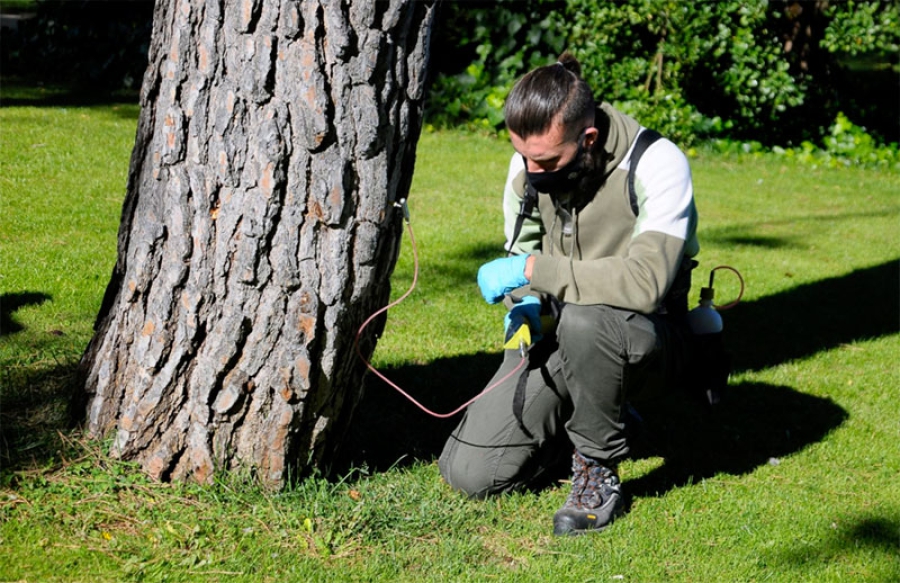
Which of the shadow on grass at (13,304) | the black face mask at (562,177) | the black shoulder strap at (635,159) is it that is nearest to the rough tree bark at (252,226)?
the black face mask at (562,177)

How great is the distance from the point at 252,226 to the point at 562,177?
99cm

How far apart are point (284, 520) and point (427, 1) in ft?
5.13

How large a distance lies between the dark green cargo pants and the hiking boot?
0.05 m

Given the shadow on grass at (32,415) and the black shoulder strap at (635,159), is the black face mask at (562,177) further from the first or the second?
the shadow on grass at (32,415)

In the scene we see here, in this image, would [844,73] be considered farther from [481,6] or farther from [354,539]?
[354,539]

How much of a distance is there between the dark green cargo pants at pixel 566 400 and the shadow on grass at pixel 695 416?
257 mm

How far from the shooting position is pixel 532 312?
339 centimetres

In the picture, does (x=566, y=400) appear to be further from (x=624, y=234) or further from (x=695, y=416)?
(x=695, y=416)

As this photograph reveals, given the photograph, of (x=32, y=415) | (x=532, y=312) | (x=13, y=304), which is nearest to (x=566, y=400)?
(x=532, y=312)

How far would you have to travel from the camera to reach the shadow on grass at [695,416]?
11.9 feet

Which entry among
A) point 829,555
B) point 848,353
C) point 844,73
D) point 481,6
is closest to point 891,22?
point 844,73

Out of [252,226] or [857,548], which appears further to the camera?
[857,548]

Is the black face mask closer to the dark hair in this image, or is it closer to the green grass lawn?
the dark hair

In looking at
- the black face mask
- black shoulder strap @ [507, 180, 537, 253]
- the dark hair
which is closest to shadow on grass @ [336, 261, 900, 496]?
black shoulder strap @ [507, 180, 537, 253]
